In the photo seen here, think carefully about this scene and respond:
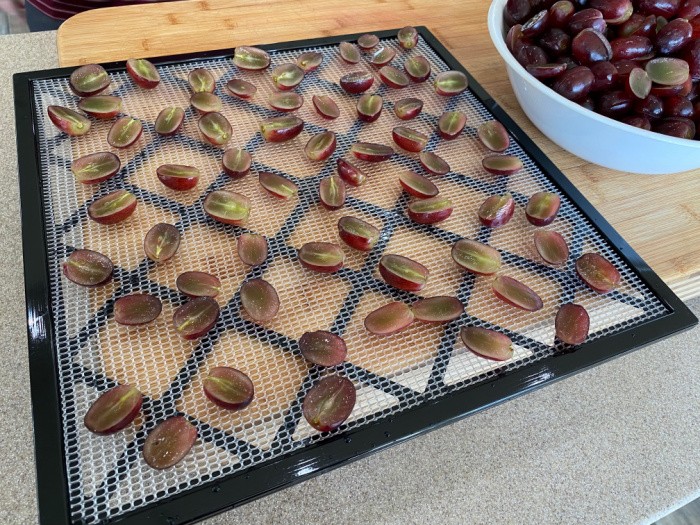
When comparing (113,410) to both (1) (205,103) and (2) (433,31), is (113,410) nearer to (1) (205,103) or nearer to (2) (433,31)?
(1) (205,103)

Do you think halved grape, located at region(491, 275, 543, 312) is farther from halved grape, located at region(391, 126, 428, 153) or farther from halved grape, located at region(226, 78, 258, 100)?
halved grape, located at region(226, 78, 258, 100)

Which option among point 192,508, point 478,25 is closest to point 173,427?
point 192,508

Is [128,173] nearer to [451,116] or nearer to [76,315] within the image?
[76,315]

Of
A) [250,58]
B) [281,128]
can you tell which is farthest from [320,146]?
[250,58]

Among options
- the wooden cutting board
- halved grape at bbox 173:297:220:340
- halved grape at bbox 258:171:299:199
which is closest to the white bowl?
the wooden cutting board

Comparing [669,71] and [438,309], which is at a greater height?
[669,71]

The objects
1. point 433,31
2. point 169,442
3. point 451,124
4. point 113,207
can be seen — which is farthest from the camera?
point 433,31

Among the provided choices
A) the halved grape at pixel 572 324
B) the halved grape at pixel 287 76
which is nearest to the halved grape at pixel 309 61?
the halved grape at pixel 287 76
